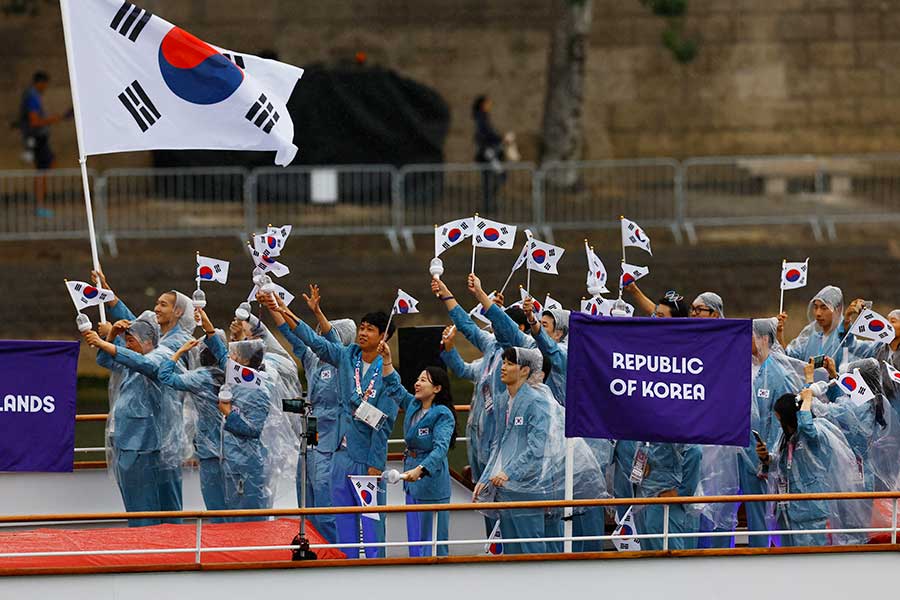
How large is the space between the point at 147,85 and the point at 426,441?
2.92 meters

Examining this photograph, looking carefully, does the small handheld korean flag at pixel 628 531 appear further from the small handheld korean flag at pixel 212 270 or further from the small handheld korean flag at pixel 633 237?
the small handheld korean flag at pixel 212 270

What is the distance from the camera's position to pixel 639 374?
34.3 feet

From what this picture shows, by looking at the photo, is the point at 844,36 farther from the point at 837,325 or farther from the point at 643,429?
the point at 643,429

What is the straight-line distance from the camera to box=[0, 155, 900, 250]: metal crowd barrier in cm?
2261

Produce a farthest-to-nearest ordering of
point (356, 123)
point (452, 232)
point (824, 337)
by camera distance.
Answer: point (356, 123)
point (824, 337)
point (452, 232)

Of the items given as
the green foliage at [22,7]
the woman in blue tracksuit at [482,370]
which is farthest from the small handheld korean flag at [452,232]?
the green foliage at [22,7]

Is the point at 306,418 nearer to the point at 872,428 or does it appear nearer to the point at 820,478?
the point at 820,478

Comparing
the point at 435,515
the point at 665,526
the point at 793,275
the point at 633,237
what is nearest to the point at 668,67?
the point at 793,275

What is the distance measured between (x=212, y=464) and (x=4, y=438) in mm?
1615

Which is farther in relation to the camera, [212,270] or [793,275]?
[793,275]

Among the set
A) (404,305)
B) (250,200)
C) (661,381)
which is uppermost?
(250,200)

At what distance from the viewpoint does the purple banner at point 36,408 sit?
10695 mm

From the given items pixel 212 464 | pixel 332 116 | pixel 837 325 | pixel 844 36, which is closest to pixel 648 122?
pixel 844 36

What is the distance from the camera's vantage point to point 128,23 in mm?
11844
